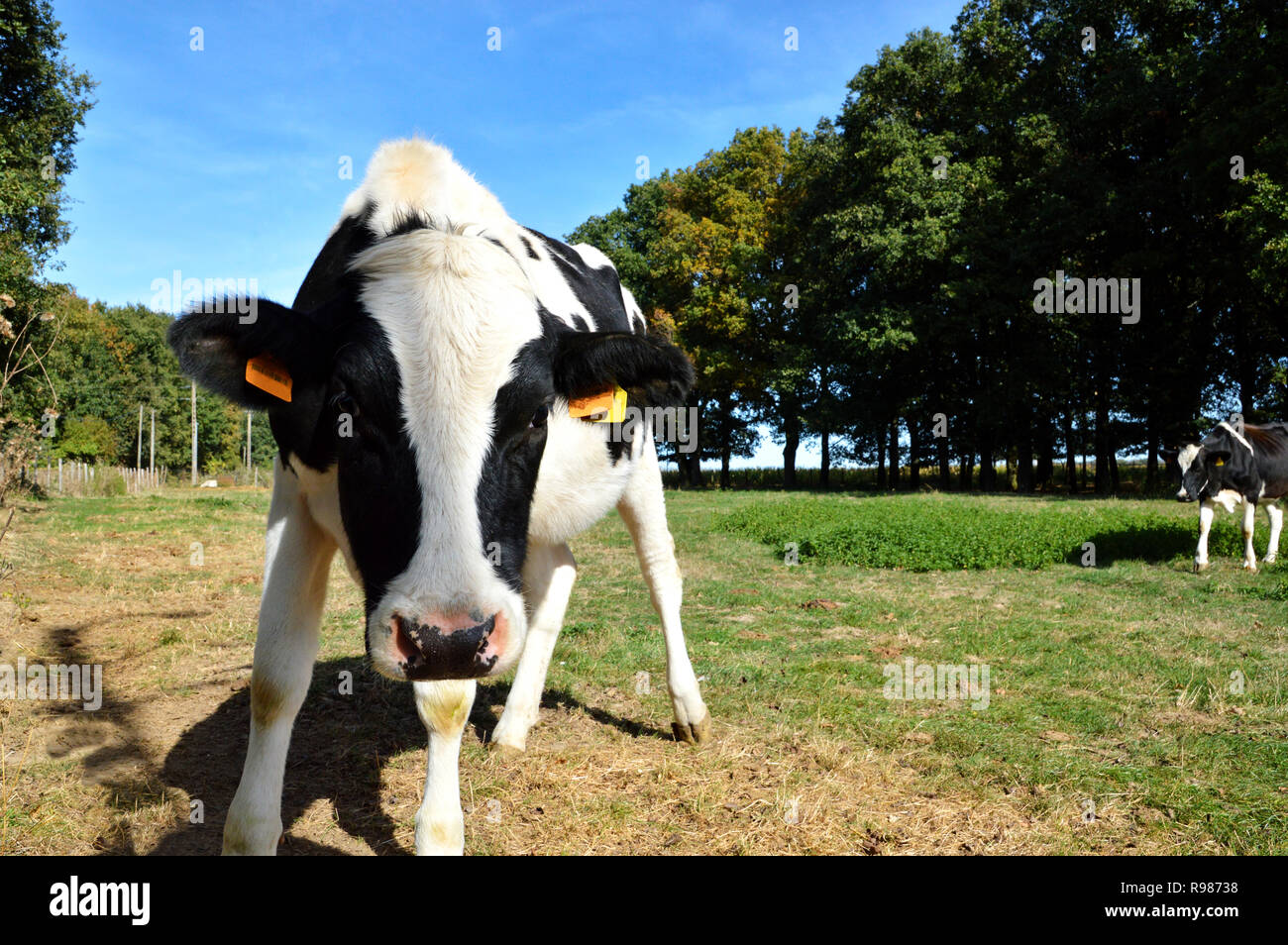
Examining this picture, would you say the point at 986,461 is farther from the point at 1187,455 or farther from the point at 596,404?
the point at 596,404

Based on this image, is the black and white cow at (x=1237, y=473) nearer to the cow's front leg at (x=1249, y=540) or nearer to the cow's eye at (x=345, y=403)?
the cow's front leg at (x=1249, y=540)

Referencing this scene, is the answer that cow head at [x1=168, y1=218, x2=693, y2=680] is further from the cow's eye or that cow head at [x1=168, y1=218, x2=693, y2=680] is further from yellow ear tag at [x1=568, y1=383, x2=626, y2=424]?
yellow ear tag at [x1=568, y1=383, x2=626, y2=424]

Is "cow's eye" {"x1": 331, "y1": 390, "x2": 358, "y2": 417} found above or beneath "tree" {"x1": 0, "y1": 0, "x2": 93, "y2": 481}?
beneath

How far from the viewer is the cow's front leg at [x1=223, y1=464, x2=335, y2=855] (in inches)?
113

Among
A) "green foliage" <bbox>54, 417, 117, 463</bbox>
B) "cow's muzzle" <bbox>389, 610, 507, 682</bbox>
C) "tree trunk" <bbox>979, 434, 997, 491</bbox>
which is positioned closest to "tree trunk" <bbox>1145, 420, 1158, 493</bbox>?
→ "tree trunk" <bbox>979, 434, 997, 491</bbox>

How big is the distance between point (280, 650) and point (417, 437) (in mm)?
1237

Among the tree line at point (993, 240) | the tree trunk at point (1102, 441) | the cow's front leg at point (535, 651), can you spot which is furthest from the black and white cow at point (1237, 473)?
the tree trunk at point (1102, 441)

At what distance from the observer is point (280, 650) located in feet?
9.68

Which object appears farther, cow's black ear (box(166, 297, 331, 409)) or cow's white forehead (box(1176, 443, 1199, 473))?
cow's white forehead (box(1176, 443, 1199, 473))

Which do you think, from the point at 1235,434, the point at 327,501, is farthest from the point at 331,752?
the point at 1235,434
